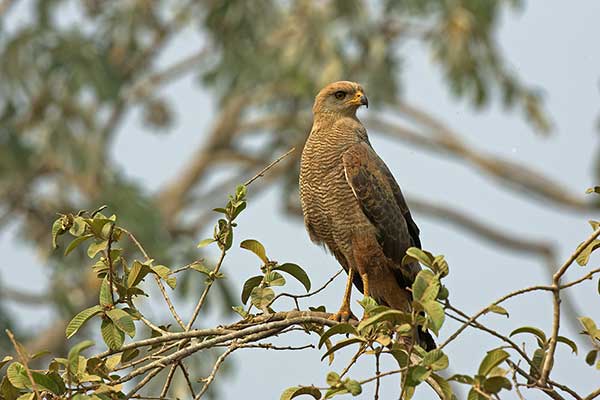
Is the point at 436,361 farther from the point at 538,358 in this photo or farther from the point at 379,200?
the point at 379,200

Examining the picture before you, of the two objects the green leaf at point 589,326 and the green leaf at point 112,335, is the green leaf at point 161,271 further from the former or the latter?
the green leaf at point 589,326

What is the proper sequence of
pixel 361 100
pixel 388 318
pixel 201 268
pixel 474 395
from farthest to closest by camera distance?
pixel 361 100, pixel 201 268, pixel 388 318, pixel 474 395

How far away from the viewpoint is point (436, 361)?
307 cm

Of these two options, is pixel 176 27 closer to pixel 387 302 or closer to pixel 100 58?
pixel 100 58

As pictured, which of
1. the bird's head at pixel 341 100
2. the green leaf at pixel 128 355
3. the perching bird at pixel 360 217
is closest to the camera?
the green leaf at pixel 128 355

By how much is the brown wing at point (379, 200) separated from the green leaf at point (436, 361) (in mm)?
2051

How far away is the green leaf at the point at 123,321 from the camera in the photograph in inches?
137

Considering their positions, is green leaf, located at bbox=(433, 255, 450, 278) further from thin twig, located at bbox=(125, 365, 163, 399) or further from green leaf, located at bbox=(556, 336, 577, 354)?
thin twig, located at bbox=(125, 365, 163, 399)

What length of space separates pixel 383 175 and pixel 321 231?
0.37 meters

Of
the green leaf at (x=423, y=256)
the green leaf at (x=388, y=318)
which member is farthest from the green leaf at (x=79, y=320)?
the green leaf at (x=423, y=256)

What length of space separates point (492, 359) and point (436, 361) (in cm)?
14

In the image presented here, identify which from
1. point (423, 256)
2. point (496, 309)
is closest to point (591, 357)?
point (496, 309)

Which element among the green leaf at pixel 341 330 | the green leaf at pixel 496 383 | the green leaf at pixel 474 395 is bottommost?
the green leaf at pixel 474 395

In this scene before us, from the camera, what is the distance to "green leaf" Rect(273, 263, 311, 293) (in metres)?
3.87
